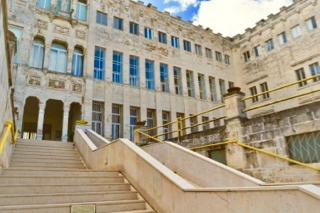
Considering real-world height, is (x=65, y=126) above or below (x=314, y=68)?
below

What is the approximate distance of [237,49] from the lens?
2903 centimetres

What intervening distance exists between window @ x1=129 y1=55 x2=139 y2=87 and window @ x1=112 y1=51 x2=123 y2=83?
104cm

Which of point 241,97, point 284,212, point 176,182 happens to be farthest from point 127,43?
point 284,212

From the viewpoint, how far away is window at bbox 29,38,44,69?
17128 mm

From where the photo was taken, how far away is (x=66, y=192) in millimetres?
5355

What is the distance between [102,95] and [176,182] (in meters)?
15.2

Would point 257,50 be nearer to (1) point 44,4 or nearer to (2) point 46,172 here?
(1) point 44,4

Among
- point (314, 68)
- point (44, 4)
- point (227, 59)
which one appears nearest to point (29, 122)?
point (44, 4)

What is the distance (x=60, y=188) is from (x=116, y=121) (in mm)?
13772

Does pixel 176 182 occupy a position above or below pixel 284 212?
above

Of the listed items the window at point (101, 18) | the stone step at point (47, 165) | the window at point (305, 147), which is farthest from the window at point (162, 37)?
the window at point (305, 147)

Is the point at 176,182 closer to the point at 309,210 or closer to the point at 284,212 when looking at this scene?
the point at 284,212

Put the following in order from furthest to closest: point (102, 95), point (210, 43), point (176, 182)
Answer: point (210, 43) → point (102, 95) → point (176, 182)

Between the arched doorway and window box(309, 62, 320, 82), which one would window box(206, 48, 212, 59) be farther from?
the arched doorway
